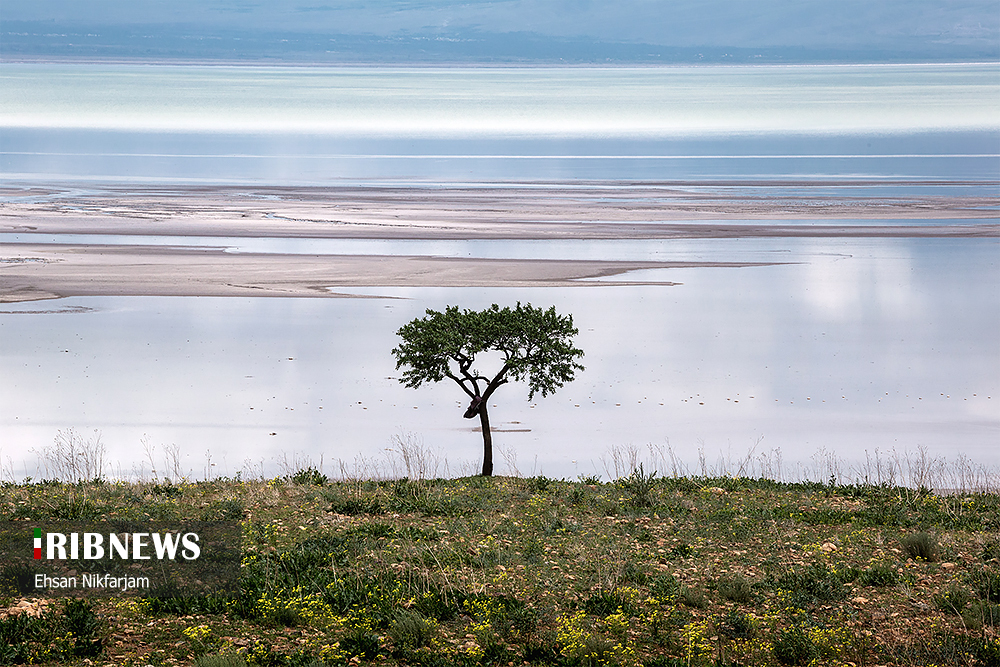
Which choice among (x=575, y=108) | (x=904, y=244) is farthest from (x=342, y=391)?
(x=575, y=108)

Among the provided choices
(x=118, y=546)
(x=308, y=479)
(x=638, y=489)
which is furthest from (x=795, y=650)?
(x=308, y=479)

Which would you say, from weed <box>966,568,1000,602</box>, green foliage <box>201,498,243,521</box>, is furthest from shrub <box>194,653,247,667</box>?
weed <box>966,568,1000,602</box>

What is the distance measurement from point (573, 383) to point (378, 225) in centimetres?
2546

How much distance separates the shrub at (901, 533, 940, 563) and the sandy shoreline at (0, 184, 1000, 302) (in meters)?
23.8

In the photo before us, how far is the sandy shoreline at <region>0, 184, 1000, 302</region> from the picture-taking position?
3725 cm

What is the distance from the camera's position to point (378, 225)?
49.5 metres

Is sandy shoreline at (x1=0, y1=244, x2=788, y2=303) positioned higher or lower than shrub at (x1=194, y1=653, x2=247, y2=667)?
higher

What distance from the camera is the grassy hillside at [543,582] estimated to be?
34.5 feet

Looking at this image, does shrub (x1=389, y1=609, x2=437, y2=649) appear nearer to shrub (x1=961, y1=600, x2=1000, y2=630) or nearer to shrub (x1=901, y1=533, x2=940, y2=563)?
shrub (x1=961, y1=600, x2=1000, y2=630)

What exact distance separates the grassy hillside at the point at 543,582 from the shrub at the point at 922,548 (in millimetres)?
19

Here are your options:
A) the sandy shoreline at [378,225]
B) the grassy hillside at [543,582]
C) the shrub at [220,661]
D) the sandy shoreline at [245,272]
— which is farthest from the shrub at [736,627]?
the sandy shoreline at [378,225]

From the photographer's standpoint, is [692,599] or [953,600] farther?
Result: [953,600]

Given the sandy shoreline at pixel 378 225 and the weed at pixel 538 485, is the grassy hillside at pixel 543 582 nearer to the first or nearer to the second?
the weed at pixel 538 485

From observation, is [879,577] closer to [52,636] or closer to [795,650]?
[795,650]
